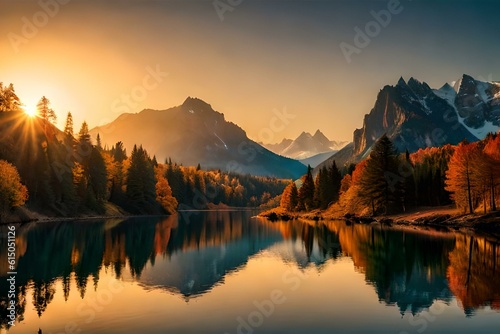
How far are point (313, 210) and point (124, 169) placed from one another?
73.5 metres

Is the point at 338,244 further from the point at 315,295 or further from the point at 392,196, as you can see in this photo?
the point at 392,196

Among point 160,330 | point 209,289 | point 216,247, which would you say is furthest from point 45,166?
point 160,330

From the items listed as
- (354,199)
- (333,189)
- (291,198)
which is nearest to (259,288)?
(354,199)

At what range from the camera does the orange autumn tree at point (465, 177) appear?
9069cm

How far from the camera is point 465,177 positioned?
304 ft

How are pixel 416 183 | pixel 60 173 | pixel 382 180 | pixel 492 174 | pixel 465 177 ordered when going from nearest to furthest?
1. pixel 492 174
2. pixel 465 177
3. pixel 382 180
4. pixel 416 183
5. pixel 60 173

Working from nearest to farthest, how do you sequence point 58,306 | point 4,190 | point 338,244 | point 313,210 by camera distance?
point 58,306
point 338,244
point 4,190
point 313,210

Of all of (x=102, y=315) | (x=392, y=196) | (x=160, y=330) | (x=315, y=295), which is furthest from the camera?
(x=392, y=196)

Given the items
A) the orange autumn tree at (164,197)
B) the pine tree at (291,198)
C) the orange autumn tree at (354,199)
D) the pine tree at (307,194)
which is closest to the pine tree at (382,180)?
the orange autumn tree at (354,199)

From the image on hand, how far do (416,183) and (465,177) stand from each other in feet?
98.3

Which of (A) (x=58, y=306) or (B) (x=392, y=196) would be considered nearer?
(A) (x=58, y=306)

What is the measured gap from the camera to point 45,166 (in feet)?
422

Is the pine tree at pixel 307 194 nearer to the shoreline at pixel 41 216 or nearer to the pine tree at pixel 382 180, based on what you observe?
the pine tree at pixel 382 180

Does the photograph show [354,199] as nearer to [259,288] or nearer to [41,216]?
[41,216]
